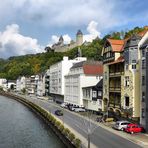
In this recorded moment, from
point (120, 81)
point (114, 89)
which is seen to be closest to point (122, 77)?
point (120, 81)

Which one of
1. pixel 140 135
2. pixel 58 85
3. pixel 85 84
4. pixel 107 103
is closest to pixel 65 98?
pixel 58 85

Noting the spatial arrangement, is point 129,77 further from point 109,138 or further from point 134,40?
point 109,138

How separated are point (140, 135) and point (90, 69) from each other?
56.2 m

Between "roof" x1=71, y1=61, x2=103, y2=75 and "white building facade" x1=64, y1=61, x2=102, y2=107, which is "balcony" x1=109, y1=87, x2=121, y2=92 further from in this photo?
"roof" x1=71, y1=61, x2=103, y2=75

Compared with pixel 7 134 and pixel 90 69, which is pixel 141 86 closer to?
pixel 7 134

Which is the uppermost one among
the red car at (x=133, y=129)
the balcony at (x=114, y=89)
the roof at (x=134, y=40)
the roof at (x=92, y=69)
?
the roof at (x=134, y=40)

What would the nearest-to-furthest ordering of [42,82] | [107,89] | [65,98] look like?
[107,89] → [65,98] → [42,82]

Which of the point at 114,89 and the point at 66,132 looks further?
the point at 114,89

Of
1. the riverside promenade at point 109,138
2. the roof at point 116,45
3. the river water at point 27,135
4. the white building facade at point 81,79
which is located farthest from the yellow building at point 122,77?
the white building facade at point 81,79

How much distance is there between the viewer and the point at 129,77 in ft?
226

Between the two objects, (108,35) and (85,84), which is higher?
(108,35)

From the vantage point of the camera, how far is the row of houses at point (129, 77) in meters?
64.5

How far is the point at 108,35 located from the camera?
7672 inches

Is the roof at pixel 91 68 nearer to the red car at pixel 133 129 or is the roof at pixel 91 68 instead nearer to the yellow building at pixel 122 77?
the yellow building at pixel 122 77
